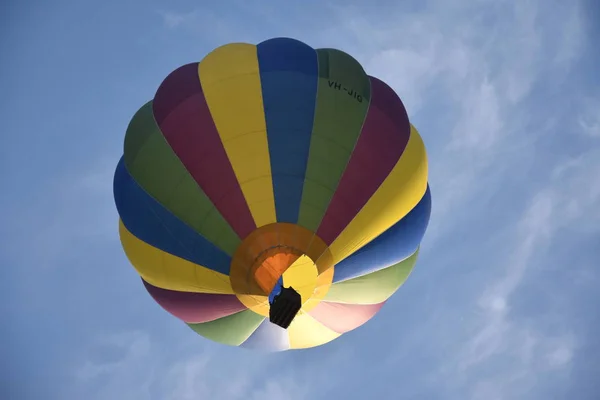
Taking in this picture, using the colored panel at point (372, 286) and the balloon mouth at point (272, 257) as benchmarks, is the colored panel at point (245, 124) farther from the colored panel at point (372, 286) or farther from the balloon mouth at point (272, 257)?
the colored panel at point (372, 286)

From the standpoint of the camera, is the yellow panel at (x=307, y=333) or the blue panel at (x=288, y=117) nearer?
the blue panel at (x=288, y=117)

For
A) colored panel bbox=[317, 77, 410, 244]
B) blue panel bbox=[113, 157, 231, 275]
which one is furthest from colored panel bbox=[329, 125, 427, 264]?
blue panel bbox=[113, 157, 231, 275]

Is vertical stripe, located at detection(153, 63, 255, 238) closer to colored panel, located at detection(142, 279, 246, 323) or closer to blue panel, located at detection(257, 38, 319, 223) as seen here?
blue panel, located at detection(257, 38, 319, 223)

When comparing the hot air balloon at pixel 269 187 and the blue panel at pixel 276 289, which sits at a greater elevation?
the hot air balloon at pixel 269 187

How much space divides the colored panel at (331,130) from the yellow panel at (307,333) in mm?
2449

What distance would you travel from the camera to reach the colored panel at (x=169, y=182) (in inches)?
418

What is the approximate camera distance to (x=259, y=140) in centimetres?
1073

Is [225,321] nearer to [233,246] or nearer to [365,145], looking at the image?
[233,246]


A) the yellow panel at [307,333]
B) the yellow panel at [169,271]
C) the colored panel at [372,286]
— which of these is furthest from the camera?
the yellow panel at [307,333]

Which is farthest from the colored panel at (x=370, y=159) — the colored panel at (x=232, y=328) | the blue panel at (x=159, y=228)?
the colored panel at (x=232, y=328)

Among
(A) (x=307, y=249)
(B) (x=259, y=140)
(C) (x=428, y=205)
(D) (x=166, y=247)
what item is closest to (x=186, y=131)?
(B) (x=259, y=140)

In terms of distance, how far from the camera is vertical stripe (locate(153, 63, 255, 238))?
10625mm

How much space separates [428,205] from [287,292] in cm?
395

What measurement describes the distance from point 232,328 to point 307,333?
1.64 metres
